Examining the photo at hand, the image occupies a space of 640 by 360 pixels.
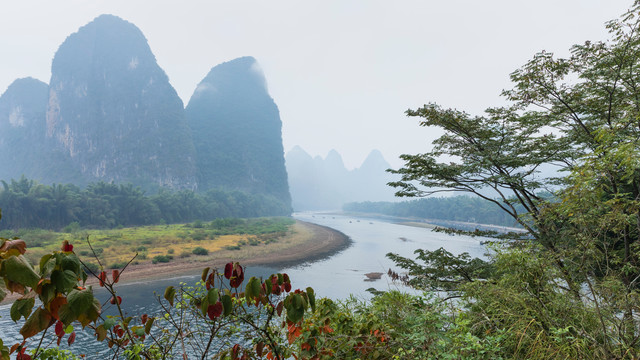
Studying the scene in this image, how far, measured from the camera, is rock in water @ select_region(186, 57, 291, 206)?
10425 cm

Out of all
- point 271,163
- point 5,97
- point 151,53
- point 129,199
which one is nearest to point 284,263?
point 129,199

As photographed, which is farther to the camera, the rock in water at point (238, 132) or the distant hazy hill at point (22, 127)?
the rock in water at point (238, 132)

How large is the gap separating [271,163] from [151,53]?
2202 inches

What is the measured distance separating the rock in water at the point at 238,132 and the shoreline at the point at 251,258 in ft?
223

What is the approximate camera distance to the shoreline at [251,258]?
22219mm

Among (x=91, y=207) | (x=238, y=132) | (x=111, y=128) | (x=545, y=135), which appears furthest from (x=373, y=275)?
(x=238, y=132)

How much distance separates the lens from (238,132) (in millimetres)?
116688

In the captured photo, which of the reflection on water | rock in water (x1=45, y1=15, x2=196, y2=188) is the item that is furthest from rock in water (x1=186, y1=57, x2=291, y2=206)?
the reflection on water

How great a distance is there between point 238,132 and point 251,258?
96.0 meters

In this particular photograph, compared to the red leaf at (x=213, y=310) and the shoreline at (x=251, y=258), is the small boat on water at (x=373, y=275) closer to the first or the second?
the shoreline at (x=251, y=258)

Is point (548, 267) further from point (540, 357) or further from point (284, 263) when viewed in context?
point (284, 263)

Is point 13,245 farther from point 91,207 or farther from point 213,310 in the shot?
point 91,207

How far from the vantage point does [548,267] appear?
134 inches

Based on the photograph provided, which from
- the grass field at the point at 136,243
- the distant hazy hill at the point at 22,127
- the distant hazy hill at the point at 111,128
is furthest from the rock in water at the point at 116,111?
the grass field at the point at 136,243
